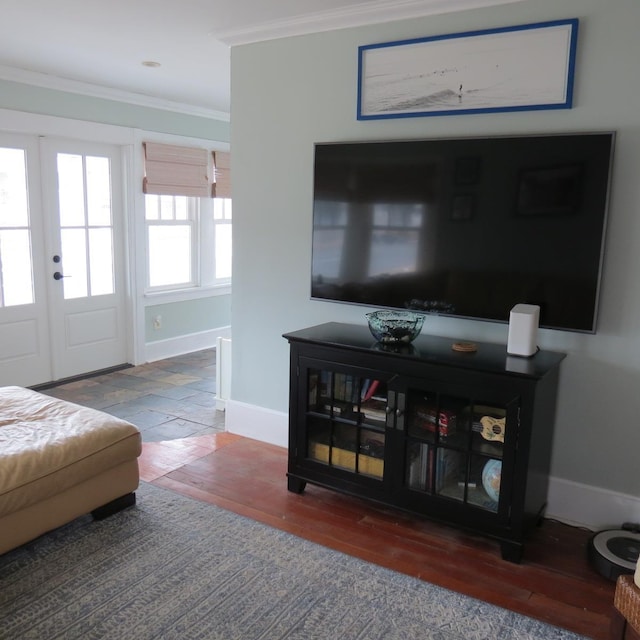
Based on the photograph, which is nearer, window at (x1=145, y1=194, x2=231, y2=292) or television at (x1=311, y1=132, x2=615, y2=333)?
television at (x1=311, y1=132, x2=615, y2=333)

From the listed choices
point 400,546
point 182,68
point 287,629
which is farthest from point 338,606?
point 182,68

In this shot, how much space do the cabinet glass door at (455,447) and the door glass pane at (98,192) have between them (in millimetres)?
3472

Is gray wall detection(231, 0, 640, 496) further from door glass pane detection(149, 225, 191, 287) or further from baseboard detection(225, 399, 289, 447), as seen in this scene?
door glass pane detection(149, 225, 191, 287)

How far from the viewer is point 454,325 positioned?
2.93 m

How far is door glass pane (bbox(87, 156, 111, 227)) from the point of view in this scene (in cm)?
484

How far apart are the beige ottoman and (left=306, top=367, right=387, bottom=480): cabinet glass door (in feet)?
2.80

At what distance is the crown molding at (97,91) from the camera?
13.6ft

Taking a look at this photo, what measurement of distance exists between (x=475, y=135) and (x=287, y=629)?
7.19 feet

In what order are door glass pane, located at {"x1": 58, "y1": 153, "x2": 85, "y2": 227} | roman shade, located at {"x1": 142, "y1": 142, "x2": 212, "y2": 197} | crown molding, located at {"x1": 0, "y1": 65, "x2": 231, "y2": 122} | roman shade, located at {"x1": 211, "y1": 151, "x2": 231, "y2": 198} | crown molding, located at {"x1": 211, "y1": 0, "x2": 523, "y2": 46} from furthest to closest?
roman shade, located at {"x1": 211, "y1": 151, "x2": 231, "y2": 198}
roman shade, located at {"x1": 142, "y1": 142, "x2": 212, "y2": 197}
door glass pane, located at {"x1": 58, "y1": 153, "x2": 85, "y2": 227}
crown molding, located at {"x1": 0, "y1": 65, "x2": 231, "y2": 122}
crown molding, located at {"x1": 211, "y1": 0, "x2": 523, "y2": 46}

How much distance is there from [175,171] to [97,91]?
1.00m

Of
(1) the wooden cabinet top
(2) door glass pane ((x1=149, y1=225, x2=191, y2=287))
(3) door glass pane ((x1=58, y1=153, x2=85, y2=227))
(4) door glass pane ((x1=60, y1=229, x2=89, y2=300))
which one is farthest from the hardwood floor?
(2) door glass pane ((x1=149, y1=225, x2=191, y2=287))

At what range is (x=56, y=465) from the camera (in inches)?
93.6

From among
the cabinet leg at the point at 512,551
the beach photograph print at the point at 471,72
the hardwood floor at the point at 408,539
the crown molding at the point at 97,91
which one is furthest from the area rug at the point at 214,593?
the crown molding at the point at 97,91

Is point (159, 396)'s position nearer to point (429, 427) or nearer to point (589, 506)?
point (429, 427)
